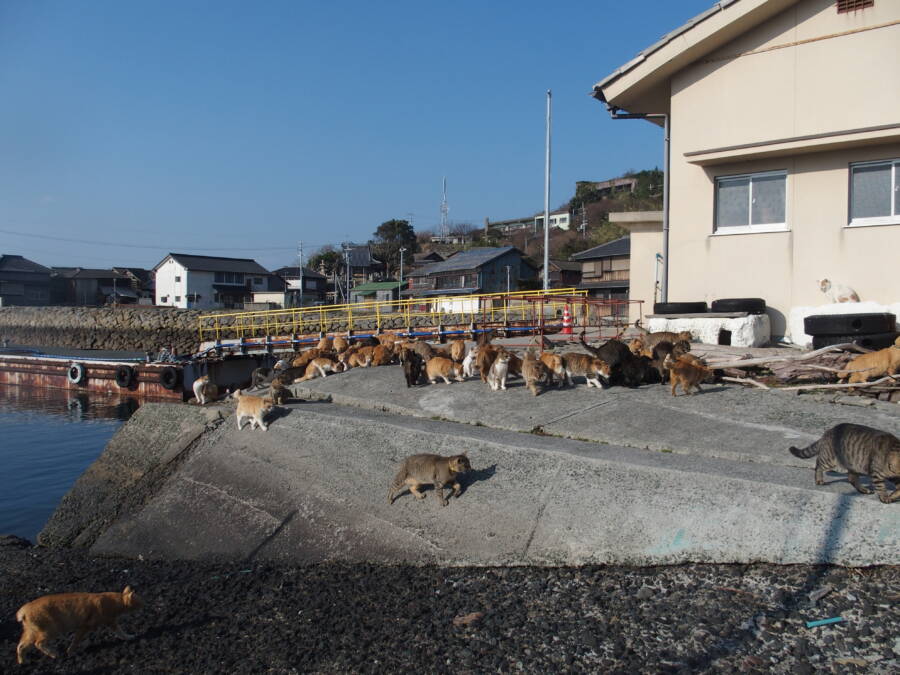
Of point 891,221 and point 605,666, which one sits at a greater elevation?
point 891,221

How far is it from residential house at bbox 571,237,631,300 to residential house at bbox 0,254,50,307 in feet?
216

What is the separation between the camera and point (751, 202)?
40.3 feet

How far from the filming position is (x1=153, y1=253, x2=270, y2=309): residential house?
65188 mm

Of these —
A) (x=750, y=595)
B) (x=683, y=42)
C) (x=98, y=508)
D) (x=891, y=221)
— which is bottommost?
(x=98, y=508)

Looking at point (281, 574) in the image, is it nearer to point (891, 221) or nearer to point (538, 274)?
point (891, 221)

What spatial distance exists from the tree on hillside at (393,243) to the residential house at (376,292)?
1346 centimetres

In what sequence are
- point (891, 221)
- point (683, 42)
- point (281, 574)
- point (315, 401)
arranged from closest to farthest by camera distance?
point (281, 574), point (315, 401), point (891, 221), point (683, 42)

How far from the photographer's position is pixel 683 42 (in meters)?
12.3

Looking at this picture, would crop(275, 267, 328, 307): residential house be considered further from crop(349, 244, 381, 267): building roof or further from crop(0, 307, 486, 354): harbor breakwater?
crop(0, 307, 486, 354): harbor breakwater

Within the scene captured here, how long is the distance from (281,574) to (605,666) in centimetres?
327

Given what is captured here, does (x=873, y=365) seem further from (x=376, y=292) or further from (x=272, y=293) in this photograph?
(x=272, y=293)

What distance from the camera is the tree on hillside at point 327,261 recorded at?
7693 cm

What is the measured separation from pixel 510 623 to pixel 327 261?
7786 centimetres

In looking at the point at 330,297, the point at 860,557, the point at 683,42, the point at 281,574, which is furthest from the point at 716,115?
the point at 330,297
